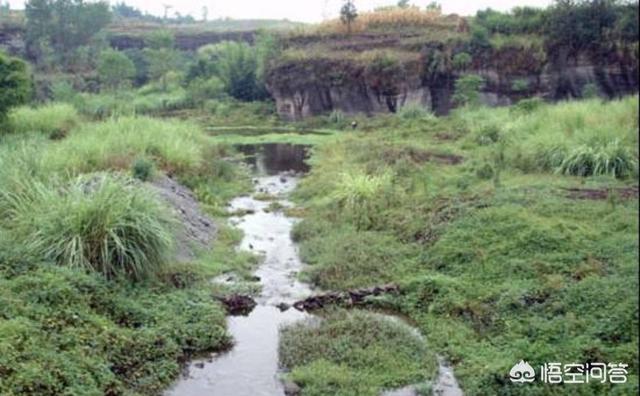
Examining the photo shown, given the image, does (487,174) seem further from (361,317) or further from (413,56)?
(413,56)

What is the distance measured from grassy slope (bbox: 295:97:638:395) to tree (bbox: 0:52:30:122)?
9336 millimetres

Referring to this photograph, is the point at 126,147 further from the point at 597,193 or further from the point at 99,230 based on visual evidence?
the point at 597,193

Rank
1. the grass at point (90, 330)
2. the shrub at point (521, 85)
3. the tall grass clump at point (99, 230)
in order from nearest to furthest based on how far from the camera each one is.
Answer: the grass at point (90, 330) < the tall grass clump at point (99, 230) < the shrub at point (521, 85)

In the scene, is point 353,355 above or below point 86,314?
below

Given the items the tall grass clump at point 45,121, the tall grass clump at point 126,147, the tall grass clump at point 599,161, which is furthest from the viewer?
the tall grass clump at point 45,121

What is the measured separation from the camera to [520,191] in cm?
1190

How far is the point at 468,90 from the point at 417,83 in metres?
4.25

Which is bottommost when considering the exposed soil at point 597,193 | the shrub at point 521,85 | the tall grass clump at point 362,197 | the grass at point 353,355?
the grass at point 353,355

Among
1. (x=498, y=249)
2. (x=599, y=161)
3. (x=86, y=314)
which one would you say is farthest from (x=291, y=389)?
(x=599, y=161)

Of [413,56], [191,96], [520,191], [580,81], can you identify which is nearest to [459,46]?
[413,56]

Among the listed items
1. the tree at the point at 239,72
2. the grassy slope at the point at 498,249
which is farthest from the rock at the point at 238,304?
the tree at the point at 239,72

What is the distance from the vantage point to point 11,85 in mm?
19297

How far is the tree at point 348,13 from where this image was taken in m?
37.7

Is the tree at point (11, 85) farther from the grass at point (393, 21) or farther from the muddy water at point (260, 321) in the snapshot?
the grass at point (393, 21)
